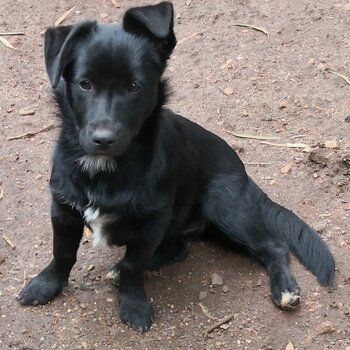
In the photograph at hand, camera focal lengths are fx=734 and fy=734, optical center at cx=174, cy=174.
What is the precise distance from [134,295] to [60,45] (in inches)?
49.6

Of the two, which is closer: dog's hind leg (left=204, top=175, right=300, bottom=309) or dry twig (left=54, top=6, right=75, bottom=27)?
dog's hind leg (left=204, top=175, right=300, bottom=309)

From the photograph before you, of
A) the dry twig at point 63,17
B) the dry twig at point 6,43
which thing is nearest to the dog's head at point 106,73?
the dry twig at point 6,43

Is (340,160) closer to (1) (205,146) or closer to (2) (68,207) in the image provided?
(1) (205,146)

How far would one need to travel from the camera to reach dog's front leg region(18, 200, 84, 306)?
3.25 m

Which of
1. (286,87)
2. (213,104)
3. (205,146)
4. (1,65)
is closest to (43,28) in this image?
(1,65)

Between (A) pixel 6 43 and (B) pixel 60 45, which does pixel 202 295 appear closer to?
(B) pixel 60 45

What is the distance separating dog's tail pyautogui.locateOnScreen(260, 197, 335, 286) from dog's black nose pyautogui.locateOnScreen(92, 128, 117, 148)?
50.9 inches

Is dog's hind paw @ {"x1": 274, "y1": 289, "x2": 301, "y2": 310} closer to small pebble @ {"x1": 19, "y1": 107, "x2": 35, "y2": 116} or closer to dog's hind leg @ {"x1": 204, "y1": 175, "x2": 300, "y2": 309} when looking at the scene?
dog's hind leg @ {"x1": 204, "y1": 175, "x2": 300, "y2": 309}

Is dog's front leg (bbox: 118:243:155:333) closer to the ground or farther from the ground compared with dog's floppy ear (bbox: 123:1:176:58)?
closer to the ground

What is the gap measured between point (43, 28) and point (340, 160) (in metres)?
2.43

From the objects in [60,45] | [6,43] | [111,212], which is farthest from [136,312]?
[6,43]

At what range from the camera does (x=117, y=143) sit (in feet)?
9.30

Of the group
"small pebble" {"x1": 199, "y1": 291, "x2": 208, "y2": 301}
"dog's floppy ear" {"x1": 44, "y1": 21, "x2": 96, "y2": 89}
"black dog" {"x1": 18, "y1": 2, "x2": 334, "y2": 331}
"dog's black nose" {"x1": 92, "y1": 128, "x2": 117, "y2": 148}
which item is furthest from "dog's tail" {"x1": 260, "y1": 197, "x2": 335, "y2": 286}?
"dog's floppy ear" {"x1": 44, "y1": 21, "x2": 96, "y2": 89}

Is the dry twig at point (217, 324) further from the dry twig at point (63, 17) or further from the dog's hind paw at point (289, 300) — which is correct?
the dry twig at point (63, 17)
